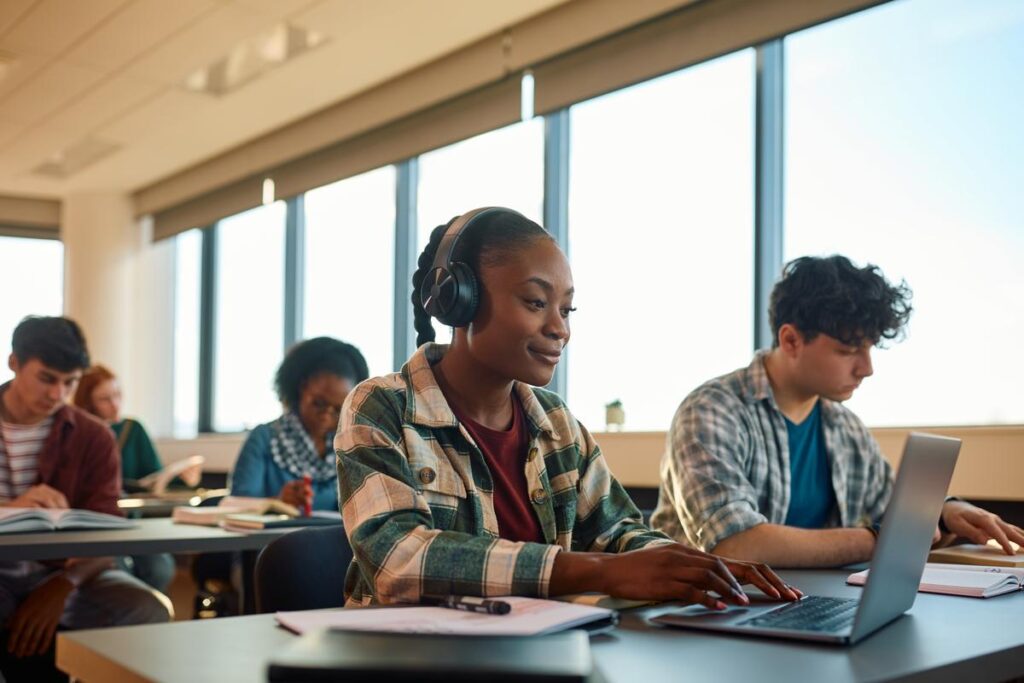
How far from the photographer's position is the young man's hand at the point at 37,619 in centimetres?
232

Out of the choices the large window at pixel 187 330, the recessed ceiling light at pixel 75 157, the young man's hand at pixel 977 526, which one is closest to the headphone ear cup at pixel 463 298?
the young man's hand at pixel 977 526

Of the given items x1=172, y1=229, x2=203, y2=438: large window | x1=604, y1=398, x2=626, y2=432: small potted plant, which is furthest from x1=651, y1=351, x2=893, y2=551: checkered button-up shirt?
x1=172, y1=229, x2=203, y2=438: large window

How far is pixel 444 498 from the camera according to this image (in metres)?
1.39

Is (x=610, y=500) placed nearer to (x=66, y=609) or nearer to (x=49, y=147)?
(x=66, y=609)

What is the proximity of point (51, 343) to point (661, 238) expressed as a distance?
7.39ft

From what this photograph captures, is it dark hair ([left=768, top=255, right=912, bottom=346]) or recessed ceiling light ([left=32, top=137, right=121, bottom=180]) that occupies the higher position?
recessed ceiling light ([left=32, top=137, right=121, bottom=180])

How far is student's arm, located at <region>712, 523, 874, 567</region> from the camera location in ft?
5.87

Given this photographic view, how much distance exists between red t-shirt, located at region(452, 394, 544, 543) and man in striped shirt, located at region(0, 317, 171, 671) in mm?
1353

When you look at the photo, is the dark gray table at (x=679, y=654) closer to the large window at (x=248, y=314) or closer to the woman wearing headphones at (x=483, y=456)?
the woman wearing headphones at (x=483, y=456)

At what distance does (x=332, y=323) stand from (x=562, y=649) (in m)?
5.27

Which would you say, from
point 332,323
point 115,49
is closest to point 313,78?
point 115,49

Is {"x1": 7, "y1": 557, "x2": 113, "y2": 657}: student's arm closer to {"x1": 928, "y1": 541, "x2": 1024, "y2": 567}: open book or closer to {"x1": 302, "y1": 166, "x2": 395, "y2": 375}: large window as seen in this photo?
{"x1": 928, "y1": 541, "x2": 1024, "y2": 567}: open book

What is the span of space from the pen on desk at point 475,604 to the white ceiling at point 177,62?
3399mm

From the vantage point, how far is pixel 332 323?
5.95 metres
